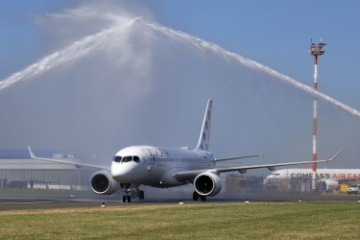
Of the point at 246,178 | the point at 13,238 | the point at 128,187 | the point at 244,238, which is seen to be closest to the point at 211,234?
the point at 244,238

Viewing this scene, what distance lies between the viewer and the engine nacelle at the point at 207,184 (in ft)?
172

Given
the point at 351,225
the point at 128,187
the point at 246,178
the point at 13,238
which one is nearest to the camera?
the point at 13,238

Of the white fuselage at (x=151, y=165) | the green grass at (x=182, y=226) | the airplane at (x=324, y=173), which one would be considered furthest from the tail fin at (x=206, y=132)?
the airplane at (x=324, y=173)

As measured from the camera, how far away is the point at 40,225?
24.1m

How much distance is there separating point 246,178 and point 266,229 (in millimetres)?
67446

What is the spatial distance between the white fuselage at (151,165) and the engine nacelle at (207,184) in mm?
2922

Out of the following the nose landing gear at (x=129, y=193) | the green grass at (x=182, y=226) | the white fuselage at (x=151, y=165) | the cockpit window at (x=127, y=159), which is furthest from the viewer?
the cockpit window at (x=127, y=159)

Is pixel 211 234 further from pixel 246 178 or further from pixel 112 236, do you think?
pixel 246 178

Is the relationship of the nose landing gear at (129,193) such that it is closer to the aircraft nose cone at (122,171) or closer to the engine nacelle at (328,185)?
the aircraft nose cone at (122,171)

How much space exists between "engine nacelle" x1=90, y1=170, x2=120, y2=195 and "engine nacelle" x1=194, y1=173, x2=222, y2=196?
5.83m

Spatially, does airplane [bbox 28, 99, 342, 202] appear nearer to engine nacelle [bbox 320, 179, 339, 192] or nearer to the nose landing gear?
the nose landing gear

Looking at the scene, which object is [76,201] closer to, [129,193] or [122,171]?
[122,171]

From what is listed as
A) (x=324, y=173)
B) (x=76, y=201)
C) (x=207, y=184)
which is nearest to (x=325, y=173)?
(x=324, y=173)

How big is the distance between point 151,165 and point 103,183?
411 cm
